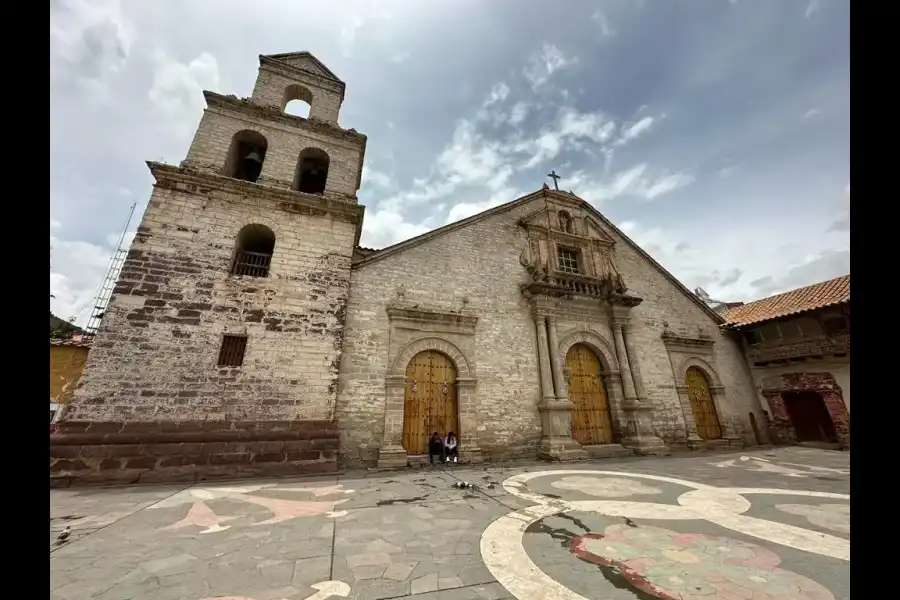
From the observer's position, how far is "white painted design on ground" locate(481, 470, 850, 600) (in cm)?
298

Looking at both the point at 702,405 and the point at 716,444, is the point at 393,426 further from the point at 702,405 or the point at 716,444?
the point at 702,405

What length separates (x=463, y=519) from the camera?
451 centimetres

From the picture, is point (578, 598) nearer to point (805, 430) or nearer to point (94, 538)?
point (94, 538)

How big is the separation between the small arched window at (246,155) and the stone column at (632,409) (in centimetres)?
1255

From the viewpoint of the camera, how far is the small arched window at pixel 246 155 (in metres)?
10.0

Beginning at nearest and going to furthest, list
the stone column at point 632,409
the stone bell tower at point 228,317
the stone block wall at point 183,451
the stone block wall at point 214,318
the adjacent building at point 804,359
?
the stone block wall at point 183,451
the stone bell tower at point 228,317
the stone block wall at point 214,318
the stone column at point 632,409
the adjacent building at point 804,359

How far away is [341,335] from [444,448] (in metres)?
3.89

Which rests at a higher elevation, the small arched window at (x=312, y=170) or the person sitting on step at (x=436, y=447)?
the small arched window at (x=312, y=170)

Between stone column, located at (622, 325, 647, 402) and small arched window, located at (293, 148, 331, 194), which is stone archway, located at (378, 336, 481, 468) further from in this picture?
stone column, located at (622, 325, 647, 402)

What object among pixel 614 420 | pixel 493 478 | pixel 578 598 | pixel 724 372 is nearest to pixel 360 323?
pixel 493 478

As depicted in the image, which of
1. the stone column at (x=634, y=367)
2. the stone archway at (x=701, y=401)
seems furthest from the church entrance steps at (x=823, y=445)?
the stone column at (x=634, y=367)

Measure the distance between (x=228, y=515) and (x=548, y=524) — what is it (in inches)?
161

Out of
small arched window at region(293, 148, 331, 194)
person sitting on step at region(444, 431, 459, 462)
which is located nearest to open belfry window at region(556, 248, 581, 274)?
person sitting on step at region(444, 431, 459, 462)

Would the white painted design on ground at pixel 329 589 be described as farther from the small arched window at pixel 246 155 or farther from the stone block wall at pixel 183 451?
the small arched window at pixel 246 155
